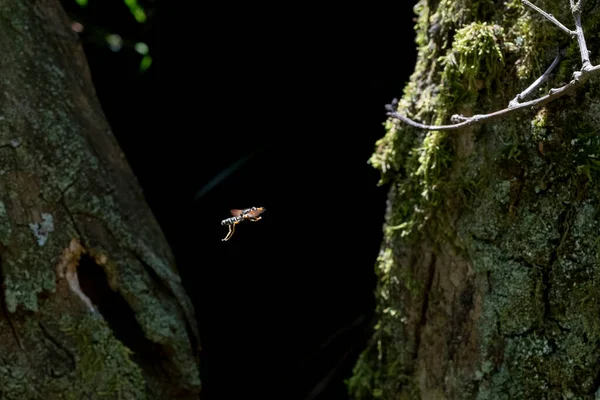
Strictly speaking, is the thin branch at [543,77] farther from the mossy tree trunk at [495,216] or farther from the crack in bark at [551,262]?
the crack in bark at [551,262]

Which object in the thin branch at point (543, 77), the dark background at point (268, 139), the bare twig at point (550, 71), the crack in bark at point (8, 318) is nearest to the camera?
the bare twig at point (550, 71)

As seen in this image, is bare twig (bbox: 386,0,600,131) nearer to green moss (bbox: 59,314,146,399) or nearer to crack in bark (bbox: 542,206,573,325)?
crack in bark (bbox: 542,206,573,325)

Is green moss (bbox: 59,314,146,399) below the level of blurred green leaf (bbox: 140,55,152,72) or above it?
below

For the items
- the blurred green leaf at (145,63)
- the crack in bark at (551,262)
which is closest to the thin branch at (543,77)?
the crack in bark at (551,262)

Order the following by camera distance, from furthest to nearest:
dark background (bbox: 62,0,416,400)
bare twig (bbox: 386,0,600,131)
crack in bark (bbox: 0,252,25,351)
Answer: dark background (bbox: 62,0,416,400)
crack in bark (bbox: 0,252,25,351)
bare twig (bbox: 386,0,600,131)

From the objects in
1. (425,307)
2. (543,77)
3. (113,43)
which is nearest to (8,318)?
(425,307)

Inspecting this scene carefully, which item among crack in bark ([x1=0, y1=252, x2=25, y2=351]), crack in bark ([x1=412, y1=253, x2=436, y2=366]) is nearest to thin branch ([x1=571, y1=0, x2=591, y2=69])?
crack in bark ([x1=412, y1=253, x2=436, y2=366])

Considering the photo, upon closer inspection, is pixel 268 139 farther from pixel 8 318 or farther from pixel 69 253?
pixel 8 318
